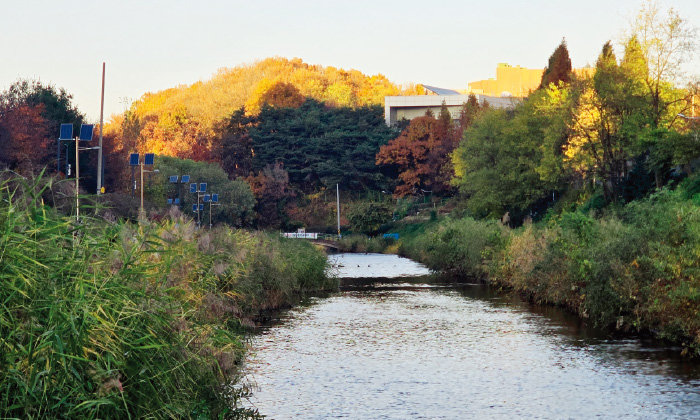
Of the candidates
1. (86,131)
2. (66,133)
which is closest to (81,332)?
(66,133)

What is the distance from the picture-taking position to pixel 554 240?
30172 millimetres

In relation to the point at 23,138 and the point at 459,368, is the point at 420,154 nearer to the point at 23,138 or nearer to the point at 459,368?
the point at 23,138

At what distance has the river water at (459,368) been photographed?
597 inches

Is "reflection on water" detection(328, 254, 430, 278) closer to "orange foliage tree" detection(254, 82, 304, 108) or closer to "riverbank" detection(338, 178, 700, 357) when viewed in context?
"riverbank" detection(338, 178, 700, 357)

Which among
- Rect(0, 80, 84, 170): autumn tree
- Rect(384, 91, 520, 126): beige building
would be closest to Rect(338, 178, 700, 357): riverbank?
Rect(0, 80, 84, 170): autumn tree

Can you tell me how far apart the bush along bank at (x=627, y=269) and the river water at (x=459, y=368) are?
28.4 inches

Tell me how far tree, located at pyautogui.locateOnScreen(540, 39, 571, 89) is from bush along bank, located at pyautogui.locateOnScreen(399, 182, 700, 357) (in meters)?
34.3

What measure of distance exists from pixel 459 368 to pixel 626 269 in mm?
6024

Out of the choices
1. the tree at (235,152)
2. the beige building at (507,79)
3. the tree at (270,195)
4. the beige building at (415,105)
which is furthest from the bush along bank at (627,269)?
the beige building at (507,79)

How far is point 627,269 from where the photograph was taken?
22.2 m

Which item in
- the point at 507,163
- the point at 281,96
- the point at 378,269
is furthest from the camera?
the point at 281,96

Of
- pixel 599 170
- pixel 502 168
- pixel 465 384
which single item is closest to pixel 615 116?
pixel 599 170

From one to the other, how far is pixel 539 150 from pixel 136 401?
5182cm

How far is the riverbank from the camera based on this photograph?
19.7m
